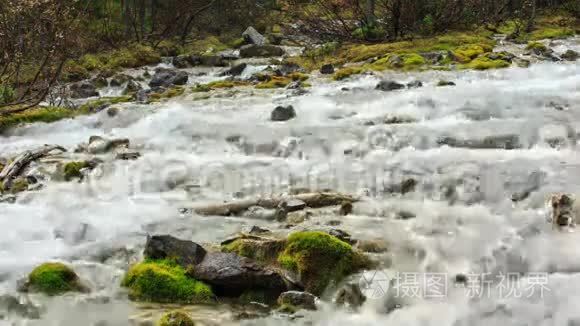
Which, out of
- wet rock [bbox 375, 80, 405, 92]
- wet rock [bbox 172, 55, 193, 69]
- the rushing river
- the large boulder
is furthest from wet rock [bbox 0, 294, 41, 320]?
the large boulder

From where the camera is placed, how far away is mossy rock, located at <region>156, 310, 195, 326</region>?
175 inches

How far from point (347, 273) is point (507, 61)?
12.2 meters

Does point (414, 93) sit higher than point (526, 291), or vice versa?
point (414, 93)

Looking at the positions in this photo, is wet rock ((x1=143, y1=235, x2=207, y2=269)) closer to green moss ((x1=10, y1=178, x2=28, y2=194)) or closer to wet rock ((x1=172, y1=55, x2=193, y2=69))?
green moss ((x1=10, y1=178, x2=28, y2=194))

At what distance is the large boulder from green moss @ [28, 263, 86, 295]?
20534mm

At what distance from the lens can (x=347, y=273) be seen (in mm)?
5348

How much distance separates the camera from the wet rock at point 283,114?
11.8 metres

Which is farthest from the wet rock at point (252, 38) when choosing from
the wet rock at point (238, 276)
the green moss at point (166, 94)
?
the wet rock at point (238, 276)

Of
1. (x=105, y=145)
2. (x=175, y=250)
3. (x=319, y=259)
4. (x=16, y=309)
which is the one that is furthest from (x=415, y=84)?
(x=16, y=309)

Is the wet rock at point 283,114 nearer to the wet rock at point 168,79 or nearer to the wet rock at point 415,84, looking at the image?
the wet rock at point 415,84

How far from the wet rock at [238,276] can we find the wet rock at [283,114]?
6.69 m

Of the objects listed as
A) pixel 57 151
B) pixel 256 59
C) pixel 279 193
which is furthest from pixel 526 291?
pixel 256 59

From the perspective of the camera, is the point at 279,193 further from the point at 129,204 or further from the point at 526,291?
the point at 526,291

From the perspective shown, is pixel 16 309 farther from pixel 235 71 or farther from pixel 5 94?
pixel 235 71
